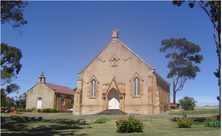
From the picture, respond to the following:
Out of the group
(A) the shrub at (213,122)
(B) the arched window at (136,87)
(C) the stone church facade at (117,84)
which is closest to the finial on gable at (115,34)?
(C) the stone church facade at (117,84)

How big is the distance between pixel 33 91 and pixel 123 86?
22.6 metres

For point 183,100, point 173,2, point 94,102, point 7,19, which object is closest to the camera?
point 7,19

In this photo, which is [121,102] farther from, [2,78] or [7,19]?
[7,19]

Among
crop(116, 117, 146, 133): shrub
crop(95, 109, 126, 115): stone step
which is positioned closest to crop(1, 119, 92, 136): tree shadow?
crop(116, 117, 146, 133): shrub

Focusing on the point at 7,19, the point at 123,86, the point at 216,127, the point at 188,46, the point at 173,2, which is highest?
the point at 188,46

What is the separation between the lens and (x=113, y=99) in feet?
115

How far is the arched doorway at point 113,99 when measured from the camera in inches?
1364

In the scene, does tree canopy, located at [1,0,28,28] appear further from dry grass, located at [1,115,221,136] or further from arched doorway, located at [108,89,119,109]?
arched doorway, located at [108,89,119,109]

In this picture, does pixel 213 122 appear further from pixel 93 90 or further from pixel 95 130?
pixel 93 90

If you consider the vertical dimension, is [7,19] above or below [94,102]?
above

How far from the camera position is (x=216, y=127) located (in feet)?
53.5

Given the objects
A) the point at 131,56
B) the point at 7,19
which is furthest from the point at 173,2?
the point at 131,56

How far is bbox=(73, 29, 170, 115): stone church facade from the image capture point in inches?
1291

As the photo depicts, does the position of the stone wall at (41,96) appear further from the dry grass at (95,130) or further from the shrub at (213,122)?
the shrub at (213,122)
